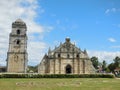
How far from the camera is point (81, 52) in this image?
69688 mm

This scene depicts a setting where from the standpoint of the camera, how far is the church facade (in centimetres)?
6812

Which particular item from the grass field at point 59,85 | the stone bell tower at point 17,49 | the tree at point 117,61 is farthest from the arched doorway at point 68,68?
the grass field at point 59,85

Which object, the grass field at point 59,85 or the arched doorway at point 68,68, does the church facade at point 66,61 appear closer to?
the arched doorway at point 68,68

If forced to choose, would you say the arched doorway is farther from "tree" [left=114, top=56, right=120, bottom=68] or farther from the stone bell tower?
"tree" [left=114, top=56, right=120, bottom=68]

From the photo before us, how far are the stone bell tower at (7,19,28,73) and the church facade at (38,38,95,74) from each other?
5.54 metres

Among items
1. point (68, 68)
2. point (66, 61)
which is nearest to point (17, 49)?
point (66, 61)

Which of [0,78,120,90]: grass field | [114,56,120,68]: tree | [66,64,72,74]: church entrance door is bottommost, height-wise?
[0,78,120,90]: grass field

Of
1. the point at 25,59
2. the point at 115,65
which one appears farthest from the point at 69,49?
the point at 115,65

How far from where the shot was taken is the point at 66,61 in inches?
2714

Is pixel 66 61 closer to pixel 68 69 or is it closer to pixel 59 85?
pixel 68 69

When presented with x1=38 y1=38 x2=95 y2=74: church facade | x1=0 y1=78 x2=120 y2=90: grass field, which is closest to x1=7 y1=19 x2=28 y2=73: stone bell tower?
x1=38 y1=38 x2=95 y2=74: church facade

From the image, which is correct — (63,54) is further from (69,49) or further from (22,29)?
(22,29)

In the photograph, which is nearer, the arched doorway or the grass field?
the grass field

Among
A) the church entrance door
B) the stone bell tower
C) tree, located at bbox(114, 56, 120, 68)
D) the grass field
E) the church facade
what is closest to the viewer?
the grass field
